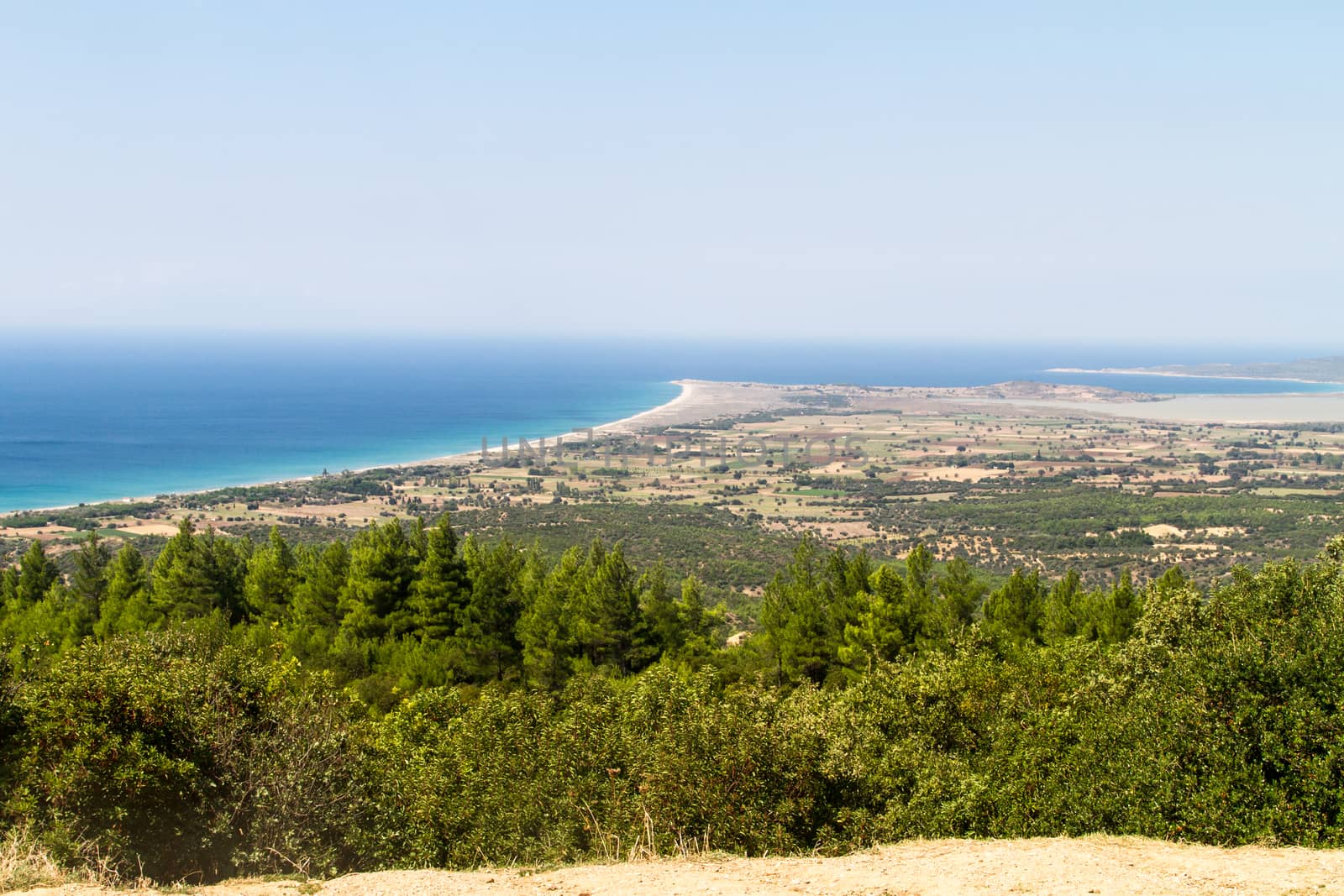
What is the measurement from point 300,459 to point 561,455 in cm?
3322

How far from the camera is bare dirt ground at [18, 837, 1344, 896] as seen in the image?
9.04 metres

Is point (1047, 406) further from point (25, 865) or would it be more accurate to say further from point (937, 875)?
point (25, 865)

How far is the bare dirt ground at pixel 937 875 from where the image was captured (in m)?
9.04

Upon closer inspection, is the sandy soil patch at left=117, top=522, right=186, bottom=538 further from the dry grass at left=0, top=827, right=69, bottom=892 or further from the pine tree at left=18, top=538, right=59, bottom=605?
the dry grass at left=0, top=827, right=69, bottom=892

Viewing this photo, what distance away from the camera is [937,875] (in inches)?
383

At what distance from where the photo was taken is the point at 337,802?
1195 cm

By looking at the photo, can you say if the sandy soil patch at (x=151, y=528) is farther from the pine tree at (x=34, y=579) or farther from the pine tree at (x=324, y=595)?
the pine tree at (x=324, y=595)

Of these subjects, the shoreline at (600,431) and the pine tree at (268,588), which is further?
the shoreline at (600,431)

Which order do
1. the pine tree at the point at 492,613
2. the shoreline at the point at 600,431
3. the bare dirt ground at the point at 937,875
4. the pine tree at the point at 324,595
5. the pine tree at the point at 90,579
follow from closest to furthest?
the bare dirt ground at the point at 937,875 < the pine tree at the point at 492,613 < the pine tree at the point at 324,595 < the pine tree at the point at 90,579 < the shoreline at the point at 600,431

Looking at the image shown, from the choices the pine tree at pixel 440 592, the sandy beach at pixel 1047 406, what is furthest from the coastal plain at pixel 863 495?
the pine tree at pixel 440 592

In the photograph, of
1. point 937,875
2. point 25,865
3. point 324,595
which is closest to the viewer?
point 25,865

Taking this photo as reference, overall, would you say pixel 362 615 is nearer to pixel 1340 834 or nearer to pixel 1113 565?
pixel 1340 834

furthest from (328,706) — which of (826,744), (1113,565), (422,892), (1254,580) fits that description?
(1113,565)

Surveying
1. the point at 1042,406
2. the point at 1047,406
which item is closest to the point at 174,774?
the point at 1042,406
